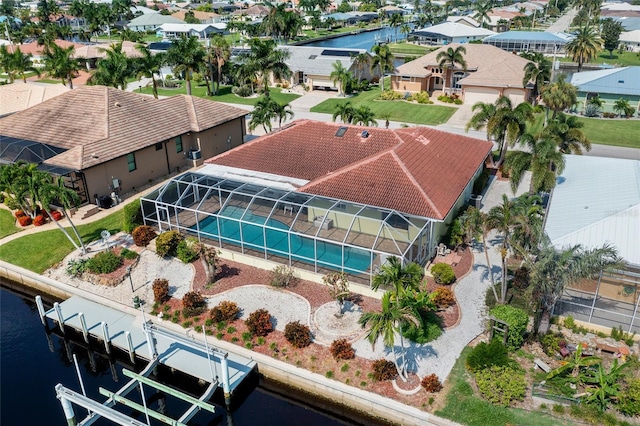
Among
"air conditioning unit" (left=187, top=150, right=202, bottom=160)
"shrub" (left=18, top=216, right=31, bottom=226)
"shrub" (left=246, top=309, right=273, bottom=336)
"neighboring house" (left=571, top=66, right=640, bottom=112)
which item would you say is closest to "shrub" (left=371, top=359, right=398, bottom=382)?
"shrub" (left=246, top=309, right=273, bottom=336)

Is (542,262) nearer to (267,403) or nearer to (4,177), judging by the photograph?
(267,403)

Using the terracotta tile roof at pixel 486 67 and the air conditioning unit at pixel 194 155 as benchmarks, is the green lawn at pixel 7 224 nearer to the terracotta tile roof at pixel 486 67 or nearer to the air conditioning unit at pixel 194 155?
the air conditioning unit at pixel 194 155

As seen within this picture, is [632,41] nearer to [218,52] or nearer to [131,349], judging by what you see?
[218,52]

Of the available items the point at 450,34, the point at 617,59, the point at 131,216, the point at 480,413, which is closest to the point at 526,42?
the point at 450,34

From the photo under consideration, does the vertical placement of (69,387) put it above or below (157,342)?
below

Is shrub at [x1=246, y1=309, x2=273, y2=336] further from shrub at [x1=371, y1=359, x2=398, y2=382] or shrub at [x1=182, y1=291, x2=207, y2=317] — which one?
shrub at [x1=371, y1=359, x2=398, y2=382]

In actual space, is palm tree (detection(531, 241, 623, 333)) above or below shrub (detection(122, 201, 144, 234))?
above

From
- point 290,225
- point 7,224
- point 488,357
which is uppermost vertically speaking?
point 290,225

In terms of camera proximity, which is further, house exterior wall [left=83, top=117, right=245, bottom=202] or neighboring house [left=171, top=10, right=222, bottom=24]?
neighboring house [left=171, top=10, right=222, bottom=24]
